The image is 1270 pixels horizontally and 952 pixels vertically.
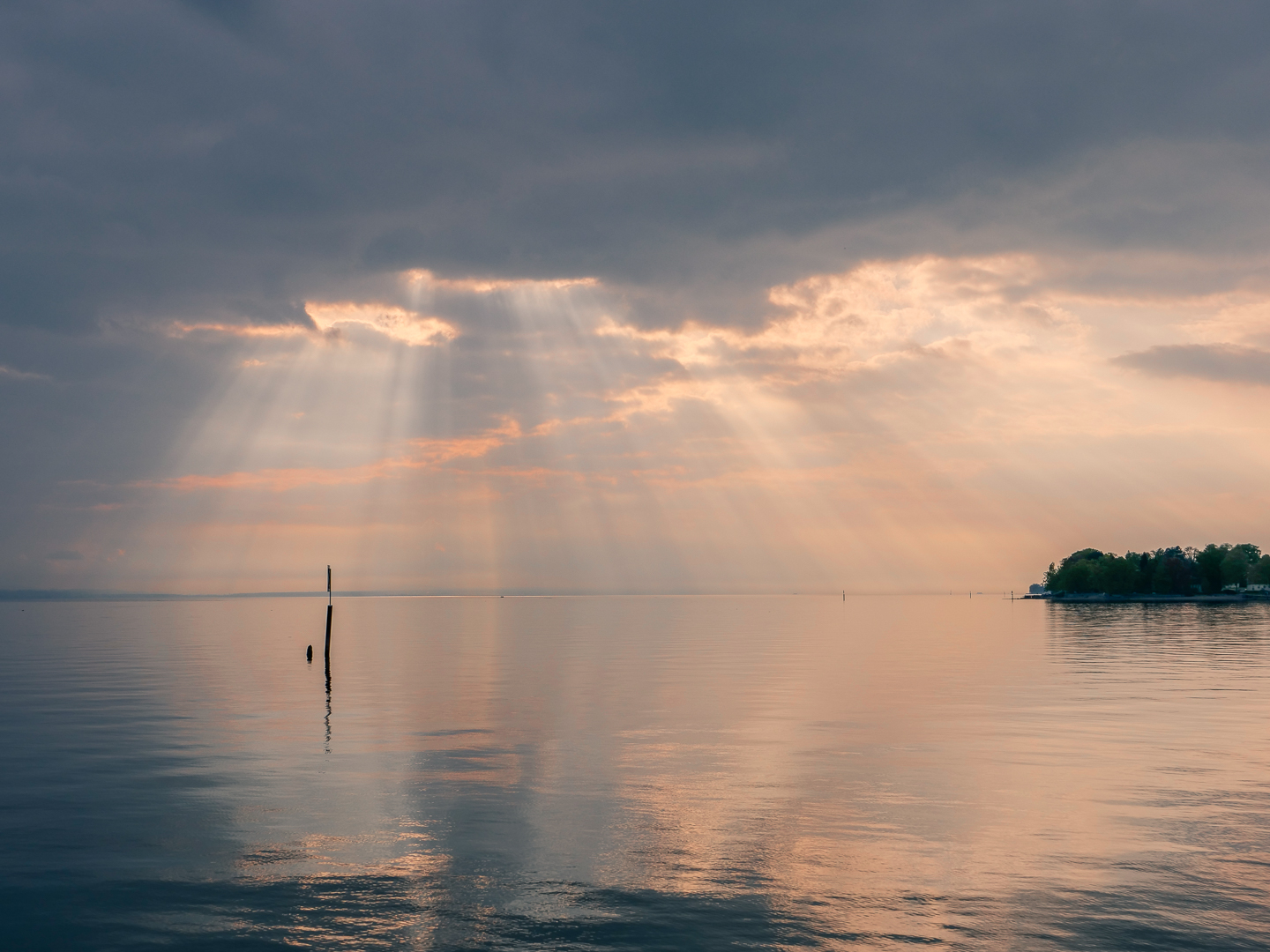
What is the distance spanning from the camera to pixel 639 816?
23.9m

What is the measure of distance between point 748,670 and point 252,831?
47.2 metres

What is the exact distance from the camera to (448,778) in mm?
29078

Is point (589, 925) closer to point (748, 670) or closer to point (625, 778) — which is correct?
point (625, 778)

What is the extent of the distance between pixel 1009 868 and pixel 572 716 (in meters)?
26.0

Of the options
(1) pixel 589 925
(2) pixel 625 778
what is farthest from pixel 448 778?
(1) pixel 589 925

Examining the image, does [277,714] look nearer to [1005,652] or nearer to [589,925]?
[589,925]

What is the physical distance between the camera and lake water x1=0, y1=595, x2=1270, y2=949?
16.4 m

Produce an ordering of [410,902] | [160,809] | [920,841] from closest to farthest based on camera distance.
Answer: [410,902]
[920,841]
[160,809]

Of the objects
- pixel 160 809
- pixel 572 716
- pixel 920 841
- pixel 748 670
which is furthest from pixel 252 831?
pixel 748 670

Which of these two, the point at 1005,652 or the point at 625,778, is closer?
the point at 625,778

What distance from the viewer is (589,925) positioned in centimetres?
1612

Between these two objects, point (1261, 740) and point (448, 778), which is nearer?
point (448, 778)

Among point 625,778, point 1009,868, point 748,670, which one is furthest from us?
point 748,670

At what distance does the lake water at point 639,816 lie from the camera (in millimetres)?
16406
